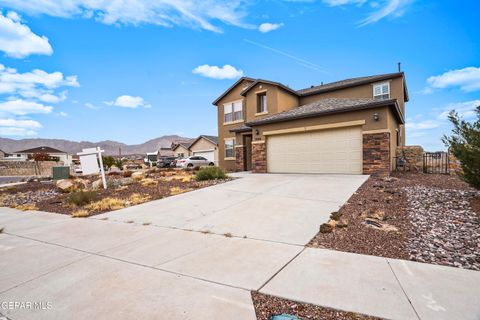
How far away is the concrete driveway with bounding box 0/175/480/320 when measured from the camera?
8.48 feet

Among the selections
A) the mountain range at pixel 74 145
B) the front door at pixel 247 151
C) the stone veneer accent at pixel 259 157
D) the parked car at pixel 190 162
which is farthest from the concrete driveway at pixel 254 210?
the mountain range at pixel 74 145

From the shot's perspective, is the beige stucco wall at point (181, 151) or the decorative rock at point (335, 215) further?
the beige stucco wall at point (181, 151)

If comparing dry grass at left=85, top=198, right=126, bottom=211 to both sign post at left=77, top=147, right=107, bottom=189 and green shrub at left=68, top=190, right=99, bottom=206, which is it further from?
sign post at left=77, top=147, right=107, bottom=189

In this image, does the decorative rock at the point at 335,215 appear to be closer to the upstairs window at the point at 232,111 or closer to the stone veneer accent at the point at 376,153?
the stone veneer accent at the point at 376,153

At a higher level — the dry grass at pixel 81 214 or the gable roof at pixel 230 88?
the gable roof at pixel 230 88

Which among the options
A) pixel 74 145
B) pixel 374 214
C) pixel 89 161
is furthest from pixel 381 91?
pixel 74 145

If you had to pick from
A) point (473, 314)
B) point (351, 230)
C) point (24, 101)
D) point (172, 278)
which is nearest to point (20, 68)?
point (172, 278)

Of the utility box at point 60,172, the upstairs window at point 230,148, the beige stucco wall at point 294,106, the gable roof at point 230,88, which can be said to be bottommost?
the utility box at point 60,172

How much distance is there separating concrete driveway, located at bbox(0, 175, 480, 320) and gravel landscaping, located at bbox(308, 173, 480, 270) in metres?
0.41

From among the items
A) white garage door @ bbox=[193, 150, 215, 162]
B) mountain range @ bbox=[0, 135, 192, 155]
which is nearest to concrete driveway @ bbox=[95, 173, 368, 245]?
white garage door @ bbox=[193, 150, 215, 162]

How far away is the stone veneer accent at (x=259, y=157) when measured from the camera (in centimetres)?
1555

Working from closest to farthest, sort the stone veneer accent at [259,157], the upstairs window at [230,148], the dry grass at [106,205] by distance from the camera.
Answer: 1. the dry grass at [106,205]
2. the stone veneer accent at [259,157]
3. the upstairs window at [230,148]

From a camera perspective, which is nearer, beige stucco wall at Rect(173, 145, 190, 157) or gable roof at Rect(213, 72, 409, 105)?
gable roof at Rect(213, 72, 409, 105)

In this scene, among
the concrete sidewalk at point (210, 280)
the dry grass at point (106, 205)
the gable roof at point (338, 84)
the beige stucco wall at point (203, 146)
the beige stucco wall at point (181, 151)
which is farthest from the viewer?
the beige stucco wall at point (181, 151)
